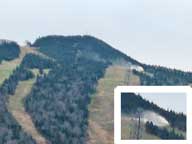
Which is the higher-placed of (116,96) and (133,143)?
(116,96)

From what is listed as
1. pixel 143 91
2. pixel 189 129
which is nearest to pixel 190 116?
pixel 189 129

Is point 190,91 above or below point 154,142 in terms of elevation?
above

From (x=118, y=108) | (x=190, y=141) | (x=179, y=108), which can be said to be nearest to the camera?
(x=190, y=141)

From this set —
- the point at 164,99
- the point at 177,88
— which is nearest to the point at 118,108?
the point at 177,88

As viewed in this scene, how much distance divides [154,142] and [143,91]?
295 centimetres

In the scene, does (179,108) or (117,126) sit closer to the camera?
(117,126)

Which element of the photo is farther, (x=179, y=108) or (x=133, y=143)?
(x=179, y=108)

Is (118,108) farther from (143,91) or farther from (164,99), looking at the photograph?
(164,99)

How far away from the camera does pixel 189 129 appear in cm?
3453

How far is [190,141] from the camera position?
3388cm

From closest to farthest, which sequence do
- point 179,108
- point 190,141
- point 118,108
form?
point 190,141 < point 118,108 < point 179,108

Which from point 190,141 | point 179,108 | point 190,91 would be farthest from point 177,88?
point 179,108

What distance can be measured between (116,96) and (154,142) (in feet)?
12.6

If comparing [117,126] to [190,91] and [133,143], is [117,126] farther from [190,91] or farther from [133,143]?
[190,91]
